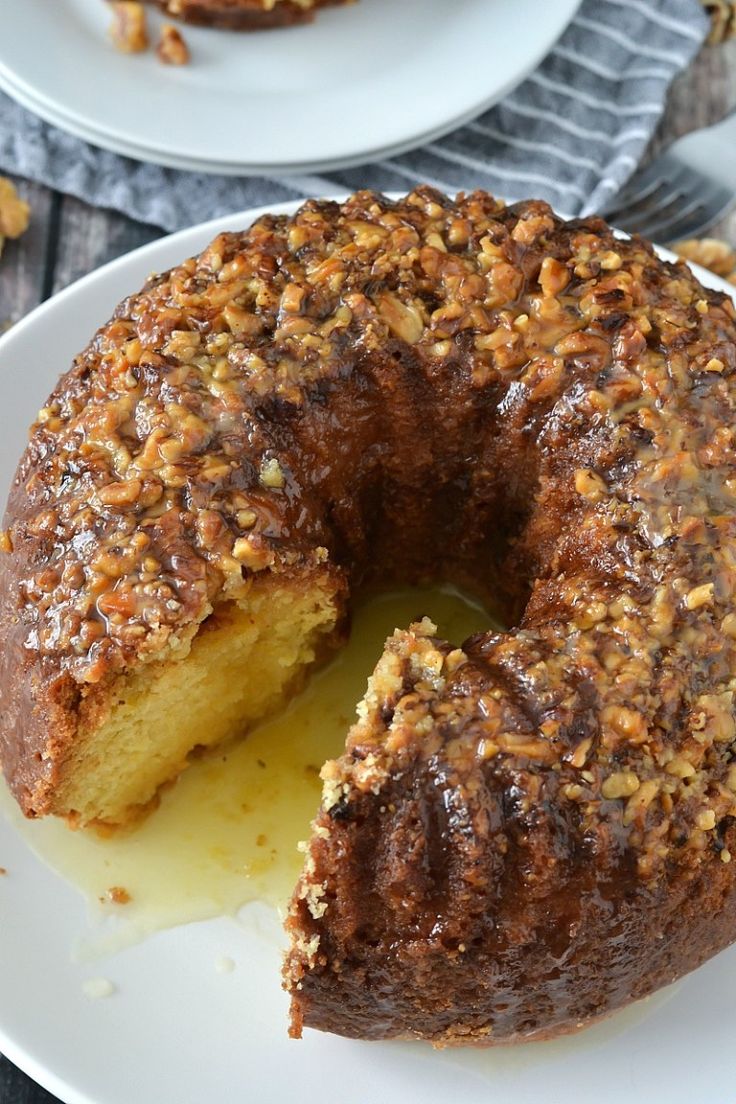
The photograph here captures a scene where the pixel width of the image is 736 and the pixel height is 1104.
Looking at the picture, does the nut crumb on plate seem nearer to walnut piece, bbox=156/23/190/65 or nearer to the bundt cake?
walnut piece, bbox=156/23/190/65

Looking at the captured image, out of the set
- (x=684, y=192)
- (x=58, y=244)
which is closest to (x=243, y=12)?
(x=58, y=244)

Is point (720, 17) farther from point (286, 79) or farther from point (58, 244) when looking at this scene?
point (58, 244)

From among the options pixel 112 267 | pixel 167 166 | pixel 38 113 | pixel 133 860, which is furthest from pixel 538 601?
pixel 38 113

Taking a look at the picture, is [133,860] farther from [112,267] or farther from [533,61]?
[533,61]

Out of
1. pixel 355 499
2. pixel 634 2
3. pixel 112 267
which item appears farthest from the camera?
pixel 634 2

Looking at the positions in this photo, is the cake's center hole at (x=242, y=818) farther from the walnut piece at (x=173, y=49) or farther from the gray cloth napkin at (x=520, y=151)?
the walnut piece at (x=173, y=49)

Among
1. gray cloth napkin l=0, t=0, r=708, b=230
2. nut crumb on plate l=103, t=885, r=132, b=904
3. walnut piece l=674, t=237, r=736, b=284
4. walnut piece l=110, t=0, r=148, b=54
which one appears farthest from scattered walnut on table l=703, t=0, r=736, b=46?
nut crumb on plate l=103, t=885, r=132, b=904
